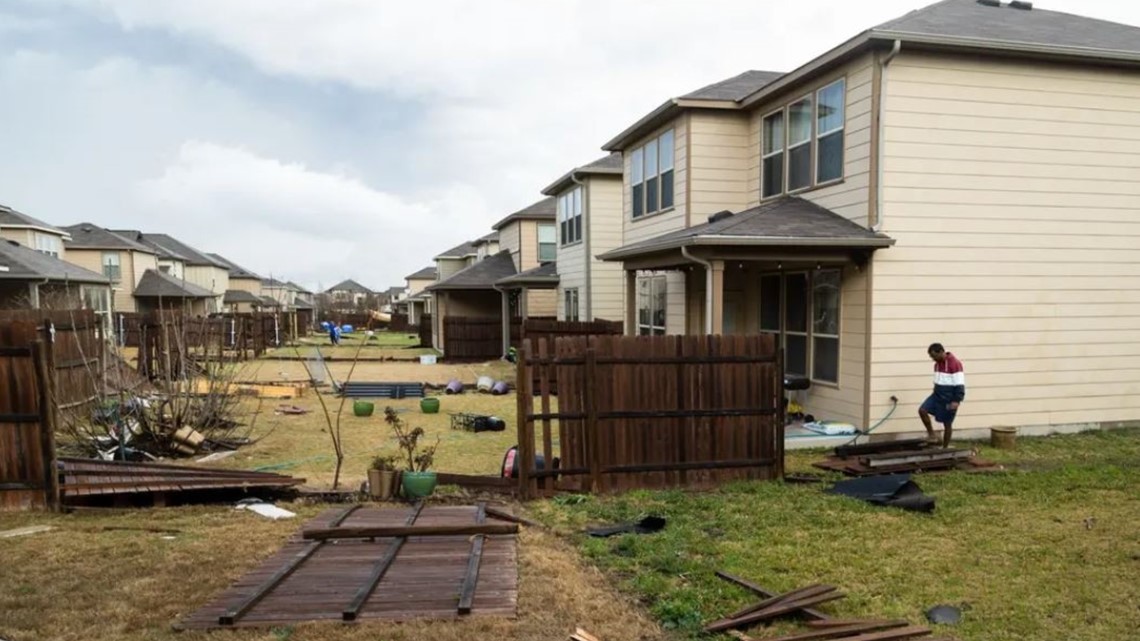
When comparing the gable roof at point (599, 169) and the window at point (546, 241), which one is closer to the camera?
the gable roof at point (599, 169)

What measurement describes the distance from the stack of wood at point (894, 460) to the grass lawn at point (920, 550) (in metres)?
0.36

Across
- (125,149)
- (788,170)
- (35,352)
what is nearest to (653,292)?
(788,170)

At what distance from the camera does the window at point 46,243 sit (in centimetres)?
3534

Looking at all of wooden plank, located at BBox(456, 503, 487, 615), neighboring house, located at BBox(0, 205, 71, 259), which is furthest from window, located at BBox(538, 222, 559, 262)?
neighboring house, located at BBox(0, 205, 71, 259)

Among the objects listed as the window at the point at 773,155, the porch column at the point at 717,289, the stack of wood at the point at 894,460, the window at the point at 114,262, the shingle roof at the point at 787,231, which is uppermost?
the window at the point at 773,155

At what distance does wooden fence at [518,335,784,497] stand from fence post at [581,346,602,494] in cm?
1

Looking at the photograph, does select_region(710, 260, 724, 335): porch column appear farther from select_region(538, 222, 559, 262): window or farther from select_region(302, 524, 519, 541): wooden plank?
select_region(538, 222, 559, 262): window

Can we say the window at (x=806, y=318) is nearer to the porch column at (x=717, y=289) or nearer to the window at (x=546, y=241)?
the porch column at (x=717, y=289)

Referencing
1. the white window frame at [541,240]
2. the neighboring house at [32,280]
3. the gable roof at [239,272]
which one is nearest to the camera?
the neighboring house at [32,280]

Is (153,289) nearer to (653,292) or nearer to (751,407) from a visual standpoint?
(653,292)

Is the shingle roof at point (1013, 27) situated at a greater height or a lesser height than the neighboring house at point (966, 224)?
greater

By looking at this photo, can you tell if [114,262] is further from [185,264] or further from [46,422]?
[46,422]

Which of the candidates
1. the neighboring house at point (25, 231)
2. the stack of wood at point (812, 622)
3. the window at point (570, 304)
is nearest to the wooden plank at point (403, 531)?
the stack of wood at point (812, 622)

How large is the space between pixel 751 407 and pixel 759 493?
1021mm
